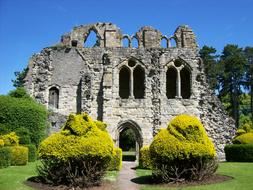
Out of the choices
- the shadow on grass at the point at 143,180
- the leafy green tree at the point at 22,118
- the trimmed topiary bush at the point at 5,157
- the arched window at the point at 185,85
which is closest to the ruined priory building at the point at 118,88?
the arched window at the point at 185,85

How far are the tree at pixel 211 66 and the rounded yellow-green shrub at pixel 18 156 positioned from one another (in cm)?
3198

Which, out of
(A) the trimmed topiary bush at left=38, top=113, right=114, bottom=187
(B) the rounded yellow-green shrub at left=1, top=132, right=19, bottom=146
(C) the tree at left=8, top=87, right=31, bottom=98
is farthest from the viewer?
(C) the tree at left=8, top=87, right=31, bottom=98

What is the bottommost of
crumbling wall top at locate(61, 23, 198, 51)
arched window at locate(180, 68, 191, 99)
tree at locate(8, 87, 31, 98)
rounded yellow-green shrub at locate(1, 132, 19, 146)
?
rounded yellow-green shrub at locate(1, 132, 19, 146)

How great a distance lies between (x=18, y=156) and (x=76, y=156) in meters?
8.08

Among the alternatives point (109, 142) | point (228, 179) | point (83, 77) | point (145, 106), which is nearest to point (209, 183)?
point (228, 179)

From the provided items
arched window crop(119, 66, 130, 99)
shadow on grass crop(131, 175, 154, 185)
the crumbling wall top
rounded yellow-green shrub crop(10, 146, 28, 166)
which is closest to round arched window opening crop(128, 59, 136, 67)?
the crumbling wall top

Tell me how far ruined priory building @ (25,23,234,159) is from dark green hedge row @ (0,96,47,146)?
2.16m

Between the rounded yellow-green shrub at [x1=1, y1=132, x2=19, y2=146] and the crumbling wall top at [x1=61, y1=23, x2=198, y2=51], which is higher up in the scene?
the crumbling wall top at [x1=61, y1=23, x2=198, y2=51]

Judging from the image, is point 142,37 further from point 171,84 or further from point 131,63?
point 171,84

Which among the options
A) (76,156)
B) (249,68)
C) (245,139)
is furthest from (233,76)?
(76,156)

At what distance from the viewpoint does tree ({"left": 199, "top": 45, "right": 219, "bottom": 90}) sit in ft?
158

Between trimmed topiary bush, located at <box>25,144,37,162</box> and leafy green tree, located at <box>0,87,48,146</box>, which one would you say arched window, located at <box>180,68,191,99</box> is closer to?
leafy green tree, located at <box>0,87,48,146</box>

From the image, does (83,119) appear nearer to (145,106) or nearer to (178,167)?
(178,167)

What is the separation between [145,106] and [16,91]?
392 inches
